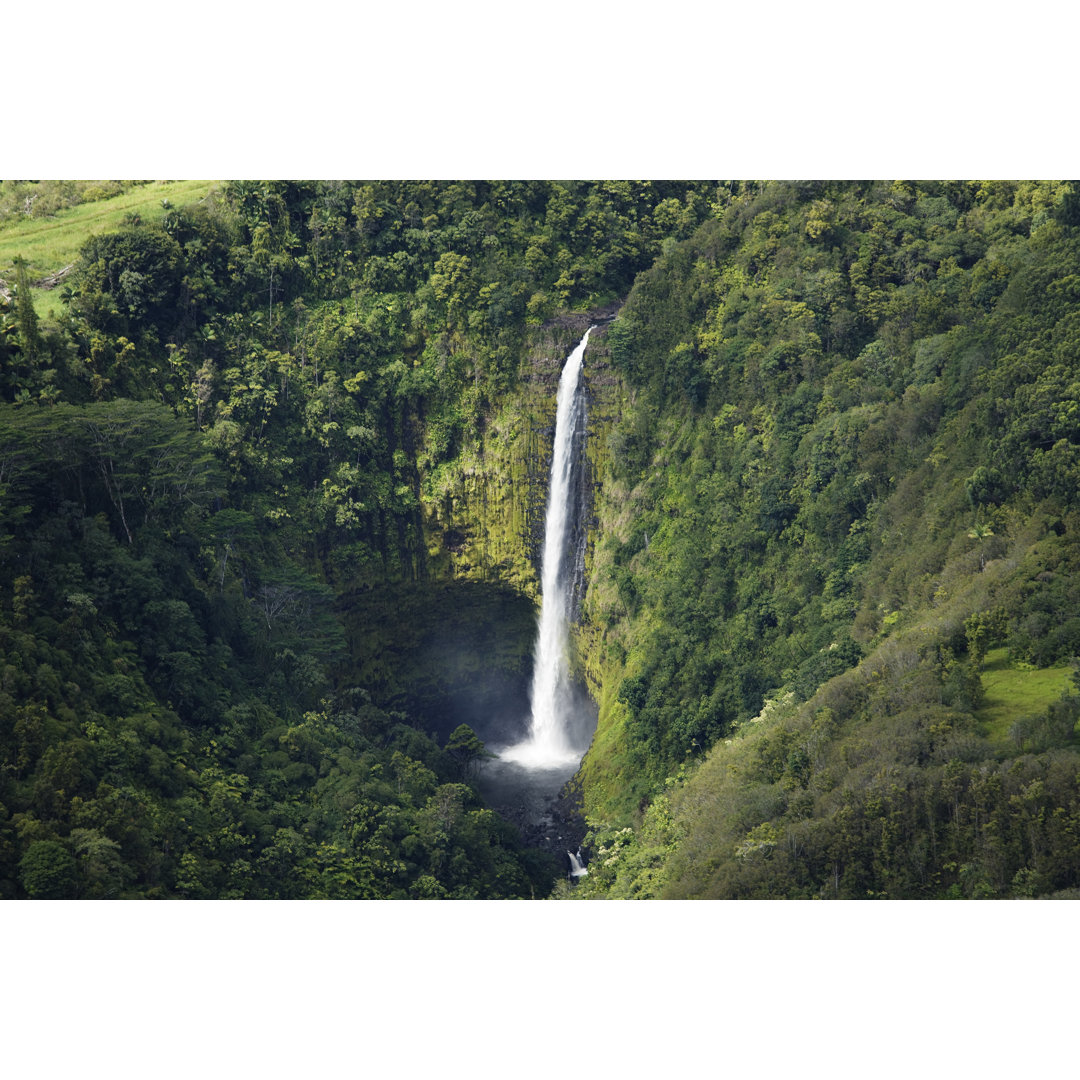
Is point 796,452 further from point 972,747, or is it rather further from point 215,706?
point 215,706

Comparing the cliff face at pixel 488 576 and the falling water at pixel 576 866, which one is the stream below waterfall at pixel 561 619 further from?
the falling water at pixel 576 866

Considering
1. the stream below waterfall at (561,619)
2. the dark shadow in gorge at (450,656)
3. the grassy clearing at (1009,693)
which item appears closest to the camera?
the grassy clearing at (1009,693)

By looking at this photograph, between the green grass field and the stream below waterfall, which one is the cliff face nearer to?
the stream below waterfall

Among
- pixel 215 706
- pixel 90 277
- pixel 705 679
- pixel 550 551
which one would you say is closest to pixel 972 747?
pixel 705 679

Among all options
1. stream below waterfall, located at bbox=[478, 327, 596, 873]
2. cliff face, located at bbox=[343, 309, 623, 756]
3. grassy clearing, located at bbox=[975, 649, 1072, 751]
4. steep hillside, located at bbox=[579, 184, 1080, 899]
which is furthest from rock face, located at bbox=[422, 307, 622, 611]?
grassy clearing, located at bbox=[975, 649, 1072, 751]

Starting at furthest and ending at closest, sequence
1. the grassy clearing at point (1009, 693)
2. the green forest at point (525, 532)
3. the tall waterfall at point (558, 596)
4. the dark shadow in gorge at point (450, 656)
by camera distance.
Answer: the dark shadow in gorge at point (450, 656) → the tall waterfall at point (558, 596) → the green forest at point (525, 532) → the grassy clearing at point (1009, 693)

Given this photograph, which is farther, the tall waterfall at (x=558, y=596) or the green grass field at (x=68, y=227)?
the tall waterfall at (x=558, y=596)

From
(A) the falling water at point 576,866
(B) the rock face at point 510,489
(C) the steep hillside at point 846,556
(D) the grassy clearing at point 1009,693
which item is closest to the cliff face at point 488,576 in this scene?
(B) the rock face at point 510,489
